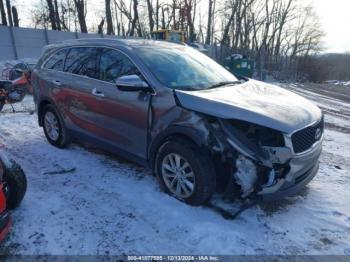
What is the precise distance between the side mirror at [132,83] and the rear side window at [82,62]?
3.07 ft

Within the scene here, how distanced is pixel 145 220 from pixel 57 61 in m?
3.36

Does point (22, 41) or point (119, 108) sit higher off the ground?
point (22, 41)

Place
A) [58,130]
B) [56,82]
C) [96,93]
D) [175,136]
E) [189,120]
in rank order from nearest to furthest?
[189,120] < [175,136] < [96,93] < [56,82] < [58,130]

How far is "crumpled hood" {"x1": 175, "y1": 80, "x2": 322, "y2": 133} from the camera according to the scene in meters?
2.91

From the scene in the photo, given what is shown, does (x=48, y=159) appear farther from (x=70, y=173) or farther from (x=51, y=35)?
(x=51, y=35)

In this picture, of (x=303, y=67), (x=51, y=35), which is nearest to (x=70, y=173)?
(x=51, y=35)

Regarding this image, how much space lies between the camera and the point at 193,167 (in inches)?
Answer: 124

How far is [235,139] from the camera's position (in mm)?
2984

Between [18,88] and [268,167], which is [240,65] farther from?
[268,167]

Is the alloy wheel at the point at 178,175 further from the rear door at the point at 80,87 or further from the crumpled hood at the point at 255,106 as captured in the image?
the rear door at the point at 80,87

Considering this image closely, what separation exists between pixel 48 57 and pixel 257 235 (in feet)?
14.9

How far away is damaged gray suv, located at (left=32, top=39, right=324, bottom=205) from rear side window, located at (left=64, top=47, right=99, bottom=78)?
0.02 m

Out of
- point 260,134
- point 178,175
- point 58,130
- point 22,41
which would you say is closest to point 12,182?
point 178,175

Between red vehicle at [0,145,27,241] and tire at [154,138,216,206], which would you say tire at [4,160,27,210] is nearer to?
red vehicle at [0,145,27,241]
